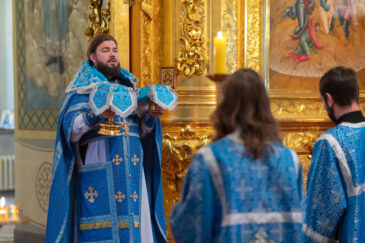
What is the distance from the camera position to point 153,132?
431 cm

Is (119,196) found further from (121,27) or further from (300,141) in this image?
(300,141)

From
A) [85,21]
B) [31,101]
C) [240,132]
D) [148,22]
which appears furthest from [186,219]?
[31,101]

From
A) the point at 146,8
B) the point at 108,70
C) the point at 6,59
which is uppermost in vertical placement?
the point at 6,59

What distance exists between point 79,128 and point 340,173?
5.52ft

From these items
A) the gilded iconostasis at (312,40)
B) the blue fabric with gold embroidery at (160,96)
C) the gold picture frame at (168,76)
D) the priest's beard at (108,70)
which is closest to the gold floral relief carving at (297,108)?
the gilded iconostasis at (312,40)

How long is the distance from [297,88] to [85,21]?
2239mm

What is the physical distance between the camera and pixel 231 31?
503 centimetres

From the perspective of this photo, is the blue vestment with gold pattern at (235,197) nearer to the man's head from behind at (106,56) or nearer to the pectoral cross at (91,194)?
the pectoral cross at (91,194)

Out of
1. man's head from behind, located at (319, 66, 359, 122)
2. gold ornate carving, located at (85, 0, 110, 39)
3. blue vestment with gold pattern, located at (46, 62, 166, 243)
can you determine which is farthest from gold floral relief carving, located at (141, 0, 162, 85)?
man's head from behind, located at (319, 66, 359, 122)

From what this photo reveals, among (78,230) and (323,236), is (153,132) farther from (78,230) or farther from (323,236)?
(323,236)

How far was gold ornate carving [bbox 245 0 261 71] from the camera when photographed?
16.6 feet

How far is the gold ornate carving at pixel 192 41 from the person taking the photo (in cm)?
496

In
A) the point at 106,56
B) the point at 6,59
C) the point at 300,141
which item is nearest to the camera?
the point at 106,56

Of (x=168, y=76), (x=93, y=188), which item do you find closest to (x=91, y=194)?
(x=93, y=188)
